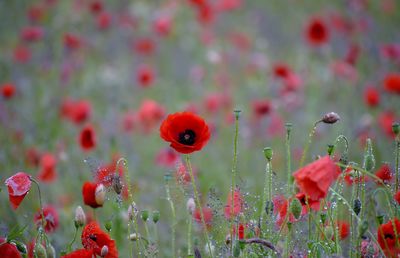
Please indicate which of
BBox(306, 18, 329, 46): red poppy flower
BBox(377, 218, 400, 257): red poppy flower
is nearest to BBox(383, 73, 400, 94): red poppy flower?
BBox(306, 18, 329, 46): red poppy flower

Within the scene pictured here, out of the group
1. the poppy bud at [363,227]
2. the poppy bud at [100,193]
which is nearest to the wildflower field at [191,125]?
the poppy bud at [100,193]

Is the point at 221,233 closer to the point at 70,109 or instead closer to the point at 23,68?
the point at 70,109

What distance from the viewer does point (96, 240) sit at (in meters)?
1.77

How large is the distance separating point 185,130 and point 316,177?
476mm

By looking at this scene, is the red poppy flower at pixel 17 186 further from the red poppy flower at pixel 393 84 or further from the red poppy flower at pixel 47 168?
the red poppy flower at pixel 393 84

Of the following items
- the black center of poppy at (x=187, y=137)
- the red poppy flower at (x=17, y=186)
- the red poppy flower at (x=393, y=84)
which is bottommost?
the red poppy flower at (x=17, y=186)

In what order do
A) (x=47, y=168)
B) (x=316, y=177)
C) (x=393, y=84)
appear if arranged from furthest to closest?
(x=393, y=84) → (x=47, y=168) → (x=316, y=177)

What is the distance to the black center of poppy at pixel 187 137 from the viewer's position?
1788 mm

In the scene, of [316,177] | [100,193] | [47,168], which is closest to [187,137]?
[100,193]

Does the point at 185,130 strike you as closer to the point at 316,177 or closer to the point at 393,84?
the point at 316,177

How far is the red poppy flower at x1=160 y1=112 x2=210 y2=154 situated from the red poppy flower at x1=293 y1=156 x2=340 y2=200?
0.34 m

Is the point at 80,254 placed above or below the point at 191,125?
below

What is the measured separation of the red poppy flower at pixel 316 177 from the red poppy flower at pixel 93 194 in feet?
2.32

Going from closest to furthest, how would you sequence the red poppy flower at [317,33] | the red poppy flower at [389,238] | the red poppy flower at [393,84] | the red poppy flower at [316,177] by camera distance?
the red poppy flower at [316,177] < the red poppy flower at [389,238] < the red poppy flower at [393,84] < the red poppy flower at [317,33]
